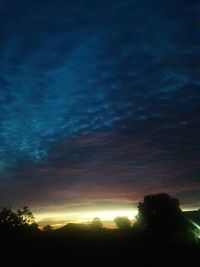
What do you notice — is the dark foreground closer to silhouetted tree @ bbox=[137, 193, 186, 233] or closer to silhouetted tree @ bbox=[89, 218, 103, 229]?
silhouetted tree @ bbox=[89, 218, 103, 229]

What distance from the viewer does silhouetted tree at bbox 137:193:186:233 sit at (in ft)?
265

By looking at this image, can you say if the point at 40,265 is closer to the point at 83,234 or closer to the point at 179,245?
the point at 83,234

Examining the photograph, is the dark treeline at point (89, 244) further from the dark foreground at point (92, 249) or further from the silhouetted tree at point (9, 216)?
the silhouetted tree at point (9, 216)

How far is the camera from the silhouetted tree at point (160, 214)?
3184 inches

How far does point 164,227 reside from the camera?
81.6 metres

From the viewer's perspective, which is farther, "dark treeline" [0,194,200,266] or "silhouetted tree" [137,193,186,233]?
"silhouetted tree" [137,193,186,233]

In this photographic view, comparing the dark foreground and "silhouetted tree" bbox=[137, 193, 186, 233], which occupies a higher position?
"silhouetted tree" bbox=[137, 193, 186, 233]

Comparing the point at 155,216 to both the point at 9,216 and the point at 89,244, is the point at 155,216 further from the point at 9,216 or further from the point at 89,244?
the point at 89,244

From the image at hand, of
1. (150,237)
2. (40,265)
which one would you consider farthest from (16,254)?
(150,237)

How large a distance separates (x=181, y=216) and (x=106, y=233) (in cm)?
6007

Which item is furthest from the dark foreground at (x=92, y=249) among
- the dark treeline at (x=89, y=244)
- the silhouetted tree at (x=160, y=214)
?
the silhouetted tree at (x=160, y=214)

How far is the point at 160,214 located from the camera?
87.8 meters

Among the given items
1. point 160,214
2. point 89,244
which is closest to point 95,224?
point 89,244

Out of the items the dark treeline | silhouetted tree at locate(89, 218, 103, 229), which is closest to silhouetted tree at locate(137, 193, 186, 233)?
silhouetted tree at locate(89, 218, 103, 229)
